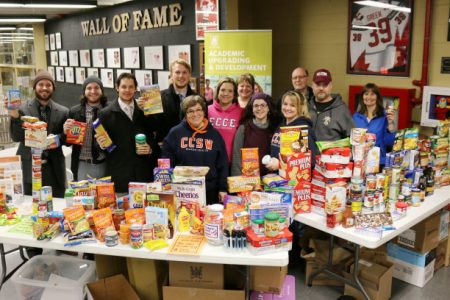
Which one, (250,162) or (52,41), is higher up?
(52,41)

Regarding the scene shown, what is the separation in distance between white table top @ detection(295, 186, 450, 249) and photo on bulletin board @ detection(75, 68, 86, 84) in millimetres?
8577

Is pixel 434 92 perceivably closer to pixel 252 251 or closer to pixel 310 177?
pixel 310 177

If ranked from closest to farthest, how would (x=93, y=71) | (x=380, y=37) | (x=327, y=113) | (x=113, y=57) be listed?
(x=327, y=113), (x=380, y=37), (x=113, y=57), (x=93, y=71)

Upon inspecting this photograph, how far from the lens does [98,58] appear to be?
9172mm

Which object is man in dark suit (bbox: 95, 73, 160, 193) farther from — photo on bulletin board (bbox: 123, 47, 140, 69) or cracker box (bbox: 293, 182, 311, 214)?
photo on bulletin board (bbox: 123, 47, 140, 69)

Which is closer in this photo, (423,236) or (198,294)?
(198,294)

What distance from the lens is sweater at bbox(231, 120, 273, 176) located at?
330 centimetres

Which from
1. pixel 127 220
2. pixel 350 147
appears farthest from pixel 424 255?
pixel 127 220

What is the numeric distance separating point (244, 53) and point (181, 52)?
178 centimetres

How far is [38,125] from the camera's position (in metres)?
2.53

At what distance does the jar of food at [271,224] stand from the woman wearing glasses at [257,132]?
1.05 m

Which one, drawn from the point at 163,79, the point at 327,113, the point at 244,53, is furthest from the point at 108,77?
the point at 327,113

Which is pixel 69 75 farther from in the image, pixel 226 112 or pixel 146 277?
pixel 146 277

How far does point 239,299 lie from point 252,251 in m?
0.32
